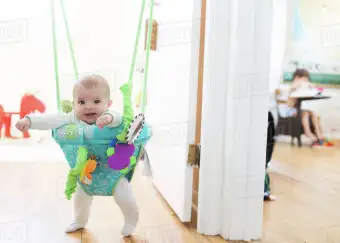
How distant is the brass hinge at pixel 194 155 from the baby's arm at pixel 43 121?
0.36 metres

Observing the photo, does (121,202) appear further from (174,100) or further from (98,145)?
(174,100)

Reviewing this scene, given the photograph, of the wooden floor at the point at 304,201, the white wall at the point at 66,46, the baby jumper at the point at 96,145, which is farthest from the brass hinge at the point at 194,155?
the white wall at the point at 66,46

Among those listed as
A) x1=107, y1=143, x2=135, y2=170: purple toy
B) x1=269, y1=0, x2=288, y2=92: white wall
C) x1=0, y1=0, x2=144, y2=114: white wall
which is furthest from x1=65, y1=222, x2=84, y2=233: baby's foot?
x1=269, y1=0, x2=288, y2=92: white wall

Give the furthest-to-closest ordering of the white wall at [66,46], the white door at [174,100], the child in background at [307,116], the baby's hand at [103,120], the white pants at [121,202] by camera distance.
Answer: the child in background at [307,116]
the white wall at [66,46]
the white door at [174,100]
the white pants at [121,202]
the baby's hand at [103,120]

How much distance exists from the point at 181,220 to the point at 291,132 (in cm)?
228

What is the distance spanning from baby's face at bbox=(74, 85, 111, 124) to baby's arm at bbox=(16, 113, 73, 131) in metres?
0.04

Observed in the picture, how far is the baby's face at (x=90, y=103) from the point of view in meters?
0.96

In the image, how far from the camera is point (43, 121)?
0.96m

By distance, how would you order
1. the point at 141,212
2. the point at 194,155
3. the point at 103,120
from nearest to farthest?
the point at 103,120
the point at 194,155
the point at 141,212

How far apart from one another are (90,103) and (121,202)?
0.90 feet

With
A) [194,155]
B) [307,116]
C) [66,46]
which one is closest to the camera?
[194,155]

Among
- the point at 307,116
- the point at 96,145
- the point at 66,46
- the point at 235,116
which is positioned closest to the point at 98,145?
the point at 96,145

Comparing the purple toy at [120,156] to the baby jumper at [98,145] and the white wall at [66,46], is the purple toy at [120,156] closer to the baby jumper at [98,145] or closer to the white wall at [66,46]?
the baby jumper at [98,145]

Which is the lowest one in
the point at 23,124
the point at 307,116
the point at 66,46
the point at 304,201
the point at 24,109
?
the point at 304,201
